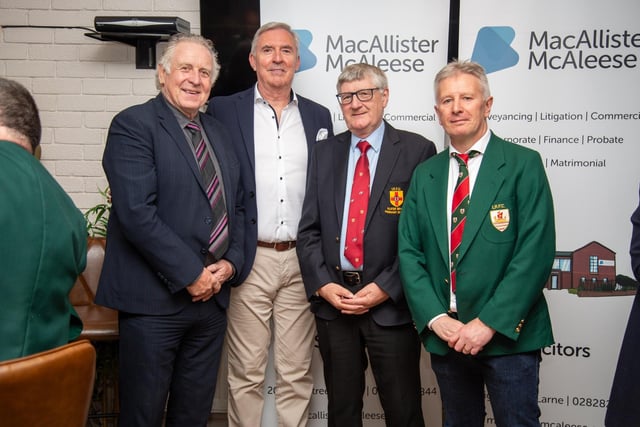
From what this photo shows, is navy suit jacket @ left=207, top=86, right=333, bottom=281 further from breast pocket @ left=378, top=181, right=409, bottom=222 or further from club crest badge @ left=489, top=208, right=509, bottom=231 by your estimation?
club crest badge @ left=489, top=208, right=509, bottom=231

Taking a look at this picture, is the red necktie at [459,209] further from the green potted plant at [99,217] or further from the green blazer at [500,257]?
the green potted plant at [99,217]

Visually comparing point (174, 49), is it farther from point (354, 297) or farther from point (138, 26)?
point (354, 297)

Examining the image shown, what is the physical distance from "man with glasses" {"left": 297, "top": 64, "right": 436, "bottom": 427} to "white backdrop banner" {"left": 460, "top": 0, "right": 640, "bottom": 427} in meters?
0.92

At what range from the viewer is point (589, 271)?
3279mm

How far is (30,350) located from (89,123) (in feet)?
7.36

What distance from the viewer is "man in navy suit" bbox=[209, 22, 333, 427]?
9.43 ft

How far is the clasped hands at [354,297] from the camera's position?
8.20ft

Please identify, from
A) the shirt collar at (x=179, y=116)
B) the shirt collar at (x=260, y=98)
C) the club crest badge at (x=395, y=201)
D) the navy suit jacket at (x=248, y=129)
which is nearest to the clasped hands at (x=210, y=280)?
the navy suit jacket at (x=248, y=129)

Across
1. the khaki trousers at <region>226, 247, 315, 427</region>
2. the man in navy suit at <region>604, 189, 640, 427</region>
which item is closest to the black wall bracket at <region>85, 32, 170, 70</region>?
the khaki trousers at <region>226, 247, 315, 427</region>

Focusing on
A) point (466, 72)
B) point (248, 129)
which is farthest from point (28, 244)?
point (466, 72)

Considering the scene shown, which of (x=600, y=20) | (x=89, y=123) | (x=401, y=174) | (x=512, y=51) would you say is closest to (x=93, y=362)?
(x=401, y=174)

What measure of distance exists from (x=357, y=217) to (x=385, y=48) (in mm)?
1187

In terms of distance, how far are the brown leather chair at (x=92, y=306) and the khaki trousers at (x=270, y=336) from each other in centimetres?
56

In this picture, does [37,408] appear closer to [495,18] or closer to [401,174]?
[401,174]
